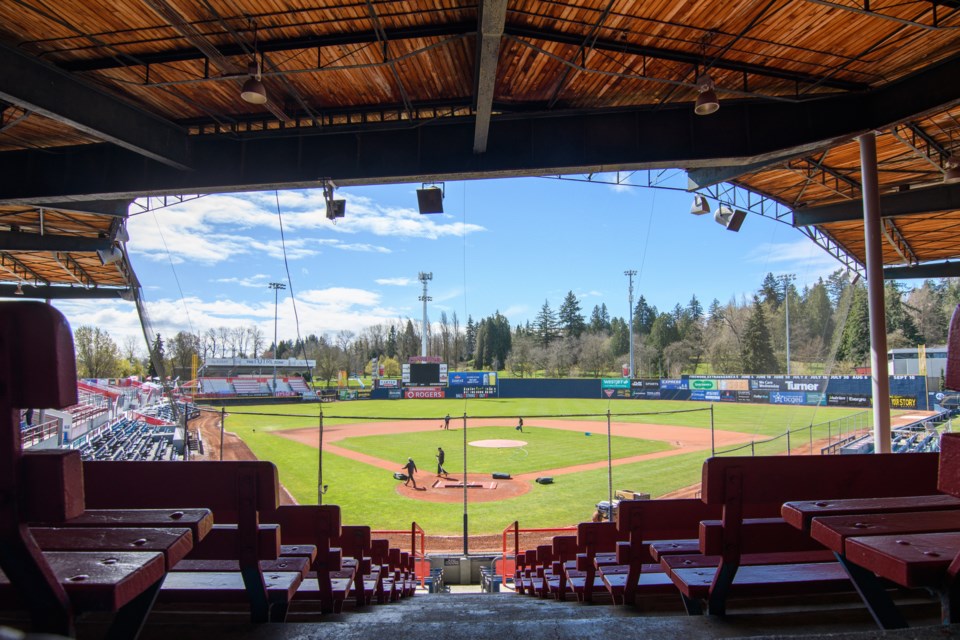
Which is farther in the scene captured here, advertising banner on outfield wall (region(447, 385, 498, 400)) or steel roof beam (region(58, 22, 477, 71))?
advertising banner on outfield wall (region(447, 385, 498, 400))

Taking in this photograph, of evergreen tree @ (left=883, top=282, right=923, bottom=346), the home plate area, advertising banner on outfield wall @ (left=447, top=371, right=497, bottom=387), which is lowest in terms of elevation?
the home plate area

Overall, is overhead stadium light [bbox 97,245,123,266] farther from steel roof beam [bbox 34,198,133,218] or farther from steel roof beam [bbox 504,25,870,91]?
steel roof beam [bbox 504,25,870,91]

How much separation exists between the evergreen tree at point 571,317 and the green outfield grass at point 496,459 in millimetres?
50386

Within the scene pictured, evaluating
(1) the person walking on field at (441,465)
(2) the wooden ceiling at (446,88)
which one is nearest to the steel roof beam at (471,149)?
(2) the wooden ceiling at (446,88)

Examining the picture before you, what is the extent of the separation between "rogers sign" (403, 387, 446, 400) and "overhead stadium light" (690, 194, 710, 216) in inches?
1580

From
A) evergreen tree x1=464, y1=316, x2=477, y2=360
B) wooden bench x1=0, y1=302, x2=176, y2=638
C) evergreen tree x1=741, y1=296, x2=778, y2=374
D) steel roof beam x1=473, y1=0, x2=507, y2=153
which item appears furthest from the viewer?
evergreen tree x1=464, y1=316, x2=477, y2=360

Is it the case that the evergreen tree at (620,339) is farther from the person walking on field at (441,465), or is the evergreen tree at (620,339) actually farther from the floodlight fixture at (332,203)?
the floodlight fixture at (332,203)

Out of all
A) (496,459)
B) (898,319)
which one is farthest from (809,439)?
(898,319)

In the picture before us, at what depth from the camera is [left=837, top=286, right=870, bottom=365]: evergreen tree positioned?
4725 cm

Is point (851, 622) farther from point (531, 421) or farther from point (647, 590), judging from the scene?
point (531, 421)

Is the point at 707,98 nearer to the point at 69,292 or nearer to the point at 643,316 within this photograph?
the point at 69,292

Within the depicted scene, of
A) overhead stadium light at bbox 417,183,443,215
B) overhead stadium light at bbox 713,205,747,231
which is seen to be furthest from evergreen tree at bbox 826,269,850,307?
overhead stadium light at bbox 417,183,443,215

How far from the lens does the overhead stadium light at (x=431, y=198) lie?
11.7 meters

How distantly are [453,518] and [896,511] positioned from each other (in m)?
A: 14.9
